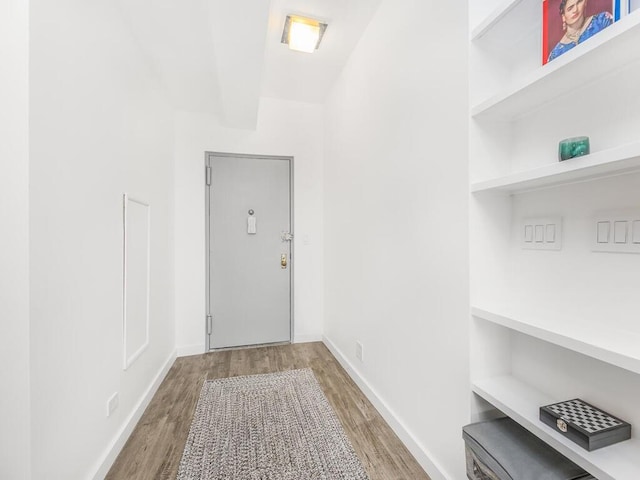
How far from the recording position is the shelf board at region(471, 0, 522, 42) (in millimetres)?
1027

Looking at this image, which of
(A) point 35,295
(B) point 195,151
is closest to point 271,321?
(B) point 195,151

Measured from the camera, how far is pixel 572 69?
866 mm

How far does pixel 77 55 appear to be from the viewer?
52.2 inches

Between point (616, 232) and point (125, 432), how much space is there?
8.09ft

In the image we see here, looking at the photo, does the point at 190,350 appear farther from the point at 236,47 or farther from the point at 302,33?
the point at 302,33

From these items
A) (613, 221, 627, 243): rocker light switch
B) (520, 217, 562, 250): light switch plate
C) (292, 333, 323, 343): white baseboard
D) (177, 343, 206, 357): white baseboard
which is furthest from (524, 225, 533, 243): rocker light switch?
(177, 343, 206, 357): white baseboard

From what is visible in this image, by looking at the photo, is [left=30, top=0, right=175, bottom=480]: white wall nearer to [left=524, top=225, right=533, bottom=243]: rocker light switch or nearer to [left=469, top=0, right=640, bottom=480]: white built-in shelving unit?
[left=469, top=0, right=640, bottom=480]: white built-in shelving unit

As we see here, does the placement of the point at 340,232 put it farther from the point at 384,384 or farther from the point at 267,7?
the point at 267,7

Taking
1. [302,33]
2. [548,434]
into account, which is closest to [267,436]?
[548,434]

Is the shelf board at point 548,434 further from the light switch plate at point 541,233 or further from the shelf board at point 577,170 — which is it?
the shelf board at point 577,170

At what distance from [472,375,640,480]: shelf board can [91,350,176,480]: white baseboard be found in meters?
1.79

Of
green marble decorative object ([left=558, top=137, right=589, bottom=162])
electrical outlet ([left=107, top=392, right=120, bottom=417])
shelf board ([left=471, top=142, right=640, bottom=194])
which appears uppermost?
green marble decorative object ([left=558, top=137, right=589, bottom=162])

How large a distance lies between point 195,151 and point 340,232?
1.72 metres

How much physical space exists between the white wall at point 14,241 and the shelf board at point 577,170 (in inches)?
64.4
